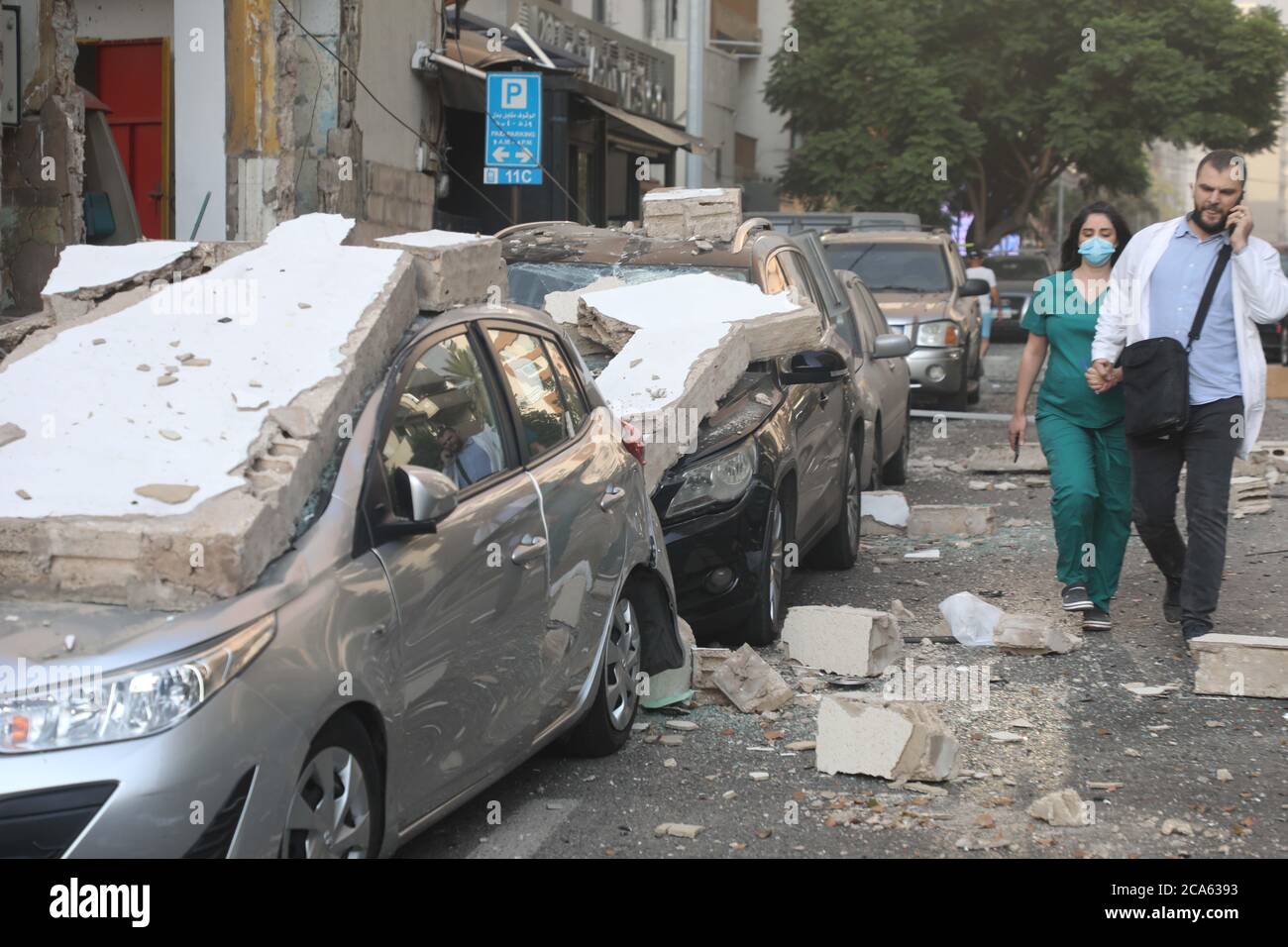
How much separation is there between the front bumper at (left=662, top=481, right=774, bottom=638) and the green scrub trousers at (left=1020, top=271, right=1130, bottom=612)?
150cm

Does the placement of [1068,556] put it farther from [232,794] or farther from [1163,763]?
[232,794]

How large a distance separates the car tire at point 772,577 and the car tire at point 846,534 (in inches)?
67.7

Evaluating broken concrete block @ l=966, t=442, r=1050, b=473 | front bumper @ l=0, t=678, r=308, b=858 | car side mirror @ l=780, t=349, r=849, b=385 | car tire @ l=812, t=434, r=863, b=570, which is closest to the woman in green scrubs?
car side mirror @ l=780, t=349, r=849, b=385

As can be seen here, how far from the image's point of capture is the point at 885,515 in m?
11.5

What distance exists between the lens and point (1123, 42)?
42594mm

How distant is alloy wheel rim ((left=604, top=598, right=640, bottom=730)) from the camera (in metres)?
5.92

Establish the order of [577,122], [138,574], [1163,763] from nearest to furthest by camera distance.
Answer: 1. [138,574]
2. [1163,763]
3. [577,122]

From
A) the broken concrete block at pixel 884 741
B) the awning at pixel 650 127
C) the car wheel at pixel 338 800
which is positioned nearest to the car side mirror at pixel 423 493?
the car wheel at pixel 338 800

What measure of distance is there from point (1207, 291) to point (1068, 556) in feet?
4.54

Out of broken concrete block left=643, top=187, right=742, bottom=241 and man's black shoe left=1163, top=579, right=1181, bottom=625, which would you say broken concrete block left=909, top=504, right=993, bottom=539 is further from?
man's black shoe left=1163, top=579, right=1181, bottom=625

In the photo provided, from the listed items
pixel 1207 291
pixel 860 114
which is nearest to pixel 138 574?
pixel 1207 291
